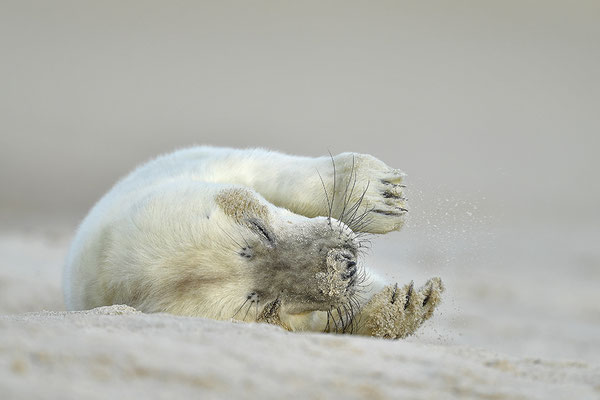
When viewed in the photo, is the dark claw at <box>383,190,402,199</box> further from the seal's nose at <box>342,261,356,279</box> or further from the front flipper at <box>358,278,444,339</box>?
the seal's nose at <box>342,261,356,279</box>

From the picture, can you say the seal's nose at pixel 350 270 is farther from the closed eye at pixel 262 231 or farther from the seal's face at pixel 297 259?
the closed eye at pixel 262 231

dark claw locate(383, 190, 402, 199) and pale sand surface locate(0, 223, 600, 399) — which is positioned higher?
dark claw locate(383, 190, 402, 199)

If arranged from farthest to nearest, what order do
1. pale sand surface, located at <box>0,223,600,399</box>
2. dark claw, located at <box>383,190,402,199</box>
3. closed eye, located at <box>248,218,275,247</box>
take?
dark claw, located at <box>383,190,402,199</box>
closed eye, located at <box>248,218,275,247</box>
pale sand surface, located at <box>0,223,600,399</box>

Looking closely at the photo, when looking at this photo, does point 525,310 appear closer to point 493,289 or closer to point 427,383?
point 493,289

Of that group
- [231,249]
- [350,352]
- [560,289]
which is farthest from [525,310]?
[350,352]

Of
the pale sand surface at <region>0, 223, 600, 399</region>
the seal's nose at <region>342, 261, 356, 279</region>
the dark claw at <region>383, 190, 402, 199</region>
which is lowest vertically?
the pale sand surface at <region>0, 223, 600, 399</region>

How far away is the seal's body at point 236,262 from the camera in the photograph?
9.35ft

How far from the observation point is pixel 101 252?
3152 millimetres

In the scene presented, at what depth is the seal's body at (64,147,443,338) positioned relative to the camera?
2.85 meters

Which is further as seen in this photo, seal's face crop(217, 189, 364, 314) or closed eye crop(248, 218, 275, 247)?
closed eye crop(248, 218, 275, 247)

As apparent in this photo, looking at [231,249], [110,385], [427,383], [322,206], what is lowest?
[110,385]

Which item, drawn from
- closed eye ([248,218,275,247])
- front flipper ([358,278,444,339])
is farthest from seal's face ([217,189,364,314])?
front flipper ([358,278,444,339])

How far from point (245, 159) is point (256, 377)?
7.64 feet

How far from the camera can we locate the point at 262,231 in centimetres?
298
